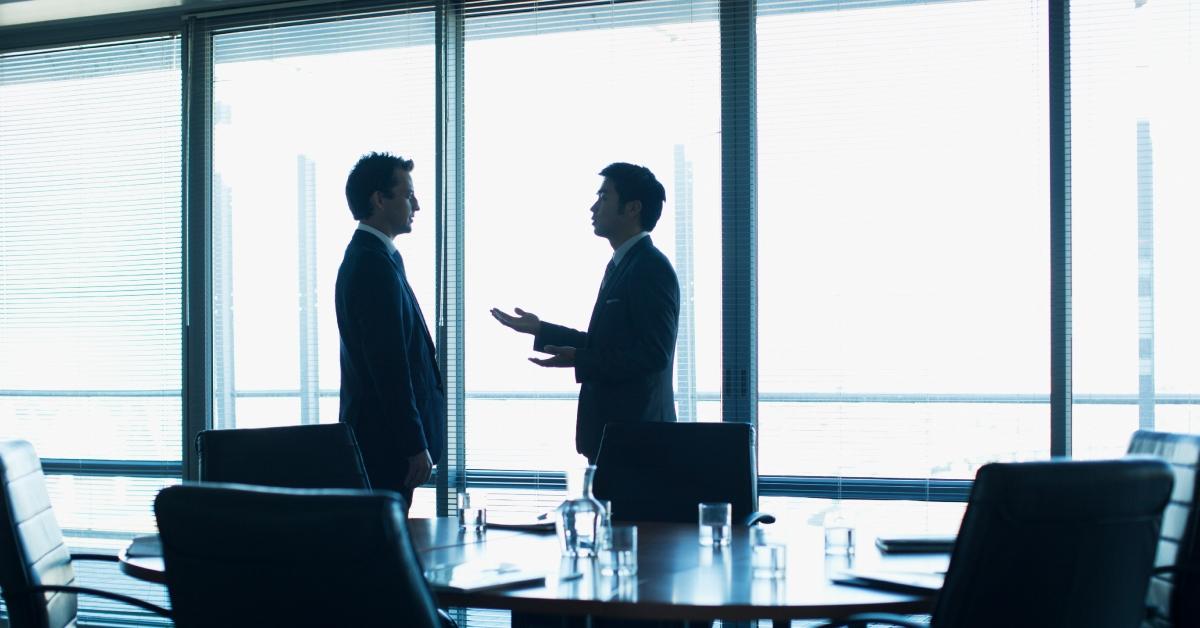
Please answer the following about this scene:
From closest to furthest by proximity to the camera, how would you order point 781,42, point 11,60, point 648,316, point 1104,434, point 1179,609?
point 1179,609
point 648,316
point 1104,434
point 781,42
point 11,60

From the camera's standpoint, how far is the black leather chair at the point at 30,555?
8.15 feet

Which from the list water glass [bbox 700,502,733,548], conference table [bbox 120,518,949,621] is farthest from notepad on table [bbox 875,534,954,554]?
water glass [bbox 700,502,733,548]

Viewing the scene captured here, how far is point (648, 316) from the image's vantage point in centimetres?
345

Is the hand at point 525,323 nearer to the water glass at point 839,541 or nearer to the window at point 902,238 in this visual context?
the window at point 902,238

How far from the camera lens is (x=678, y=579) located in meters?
2.11

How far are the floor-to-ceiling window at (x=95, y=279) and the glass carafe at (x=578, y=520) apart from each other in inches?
121

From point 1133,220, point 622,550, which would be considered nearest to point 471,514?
point 622,550

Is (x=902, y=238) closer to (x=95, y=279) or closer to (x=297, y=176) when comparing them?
(x=297, y=176)

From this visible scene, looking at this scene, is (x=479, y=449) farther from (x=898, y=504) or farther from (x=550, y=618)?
(x=898, y=504)

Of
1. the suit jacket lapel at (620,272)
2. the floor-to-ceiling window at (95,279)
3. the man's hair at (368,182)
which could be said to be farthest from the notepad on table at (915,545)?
the floor-to-ceiling window at (95,279)

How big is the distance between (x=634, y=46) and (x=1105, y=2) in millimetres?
1746

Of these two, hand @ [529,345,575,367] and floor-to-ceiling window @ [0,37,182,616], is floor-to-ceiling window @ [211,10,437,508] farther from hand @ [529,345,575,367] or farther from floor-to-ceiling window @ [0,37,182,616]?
hand @ [529,345,575,367]

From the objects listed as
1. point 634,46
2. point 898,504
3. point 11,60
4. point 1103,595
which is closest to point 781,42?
point 634,46

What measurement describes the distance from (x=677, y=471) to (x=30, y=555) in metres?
1.71
